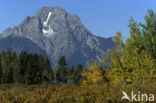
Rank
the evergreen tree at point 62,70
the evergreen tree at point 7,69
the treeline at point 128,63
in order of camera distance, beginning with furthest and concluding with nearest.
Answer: the evergreen tree at point 62,70, the evergreen tree at point 7,69, the treeline at point 128,63

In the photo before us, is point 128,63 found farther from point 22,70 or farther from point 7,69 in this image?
point 7,69

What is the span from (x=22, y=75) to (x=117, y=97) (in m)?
58.8

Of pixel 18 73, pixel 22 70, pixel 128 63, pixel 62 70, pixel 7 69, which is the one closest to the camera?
pixel 128 63

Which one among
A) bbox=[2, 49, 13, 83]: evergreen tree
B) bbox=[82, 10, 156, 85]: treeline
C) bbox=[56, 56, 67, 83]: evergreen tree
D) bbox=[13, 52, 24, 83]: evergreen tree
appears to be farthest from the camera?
bbox=[56, 56, 67, 83]: evergreen tree

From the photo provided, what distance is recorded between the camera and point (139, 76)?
1759 centimetres

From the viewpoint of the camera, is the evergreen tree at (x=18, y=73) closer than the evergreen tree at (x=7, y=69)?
Yes

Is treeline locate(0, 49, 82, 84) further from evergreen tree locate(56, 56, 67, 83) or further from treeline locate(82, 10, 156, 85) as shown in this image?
treeline locate(82, 10, 156, 85)

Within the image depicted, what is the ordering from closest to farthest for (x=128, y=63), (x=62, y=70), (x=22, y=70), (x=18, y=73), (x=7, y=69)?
(x=128, y=63) → (x=18, y=73) → (x=22, y=70) → (x=7, y=69) → (x=62, y=70)

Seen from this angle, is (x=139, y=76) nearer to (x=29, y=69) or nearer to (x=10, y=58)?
(x=29, y=69)

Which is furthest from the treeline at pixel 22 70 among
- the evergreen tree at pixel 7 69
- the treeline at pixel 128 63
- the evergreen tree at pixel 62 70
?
the treeline at pixel 128 63

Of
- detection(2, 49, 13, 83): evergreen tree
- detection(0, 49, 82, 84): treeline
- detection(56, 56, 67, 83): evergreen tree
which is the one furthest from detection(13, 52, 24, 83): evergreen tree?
detection(56, 56, 67, 83): evergreen tree

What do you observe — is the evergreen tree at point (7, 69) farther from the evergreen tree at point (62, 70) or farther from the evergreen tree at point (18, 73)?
the evergreen tree at point (62, 70)

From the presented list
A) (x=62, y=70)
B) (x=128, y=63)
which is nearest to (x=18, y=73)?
(x=62, y=70)

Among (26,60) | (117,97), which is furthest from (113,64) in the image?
(26,60)
